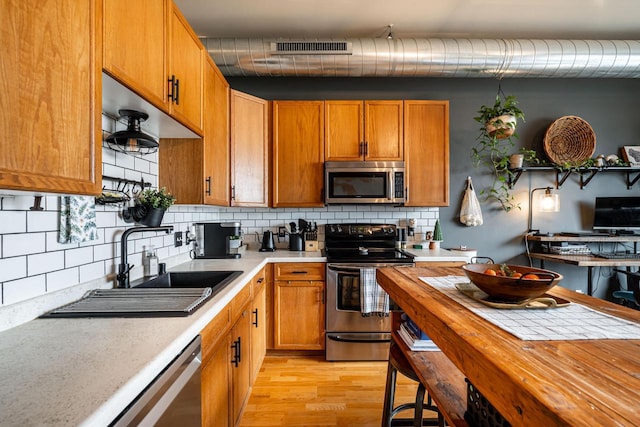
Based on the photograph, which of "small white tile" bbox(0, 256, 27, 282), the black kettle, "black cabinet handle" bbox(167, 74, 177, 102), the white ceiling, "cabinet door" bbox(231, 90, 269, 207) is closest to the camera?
"small white tile" bbox(0, 256, 27, 282)

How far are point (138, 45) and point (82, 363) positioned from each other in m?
1.19

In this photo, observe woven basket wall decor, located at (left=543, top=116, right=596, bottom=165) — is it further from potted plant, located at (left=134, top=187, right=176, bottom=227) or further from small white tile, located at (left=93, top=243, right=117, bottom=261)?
small white tile, located at (left=93, top=243, right=117, bottom=261)

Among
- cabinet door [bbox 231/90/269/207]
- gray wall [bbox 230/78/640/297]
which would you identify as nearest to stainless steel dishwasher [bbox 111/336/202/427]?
cabinet door [bbox 231/90/269/207]

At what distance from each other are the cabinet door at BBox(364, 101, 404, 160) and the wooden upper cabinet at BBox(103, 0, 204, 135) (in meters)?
1.59

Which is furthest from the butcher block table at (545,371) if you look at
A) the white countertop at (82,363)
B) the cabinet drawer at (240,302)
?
the cabinet drawer at (240,302)

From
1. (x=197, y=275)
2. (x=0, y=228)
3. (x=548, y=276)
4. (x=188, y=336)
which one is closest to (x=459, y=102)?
(x=548, y=276)

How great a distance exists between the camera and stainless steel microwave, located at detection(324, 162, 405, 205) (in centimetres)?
293

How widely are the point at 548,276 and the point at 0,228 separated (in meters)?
1.80

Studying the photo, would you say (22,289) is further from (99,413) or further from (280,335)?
(280,335)


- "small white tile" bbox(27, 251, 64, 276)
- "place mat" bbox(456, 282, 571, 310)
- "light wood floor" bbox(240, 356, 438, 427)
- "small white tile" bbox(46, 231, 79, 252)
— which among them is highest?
"small white tile" bbox(46, 231, 79, 252)

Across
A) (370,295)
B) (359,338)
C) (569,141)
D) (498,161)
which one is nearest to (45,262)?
(370,295)

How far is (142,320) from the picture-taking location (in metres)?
1.08

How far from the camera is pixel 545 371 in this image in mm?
584

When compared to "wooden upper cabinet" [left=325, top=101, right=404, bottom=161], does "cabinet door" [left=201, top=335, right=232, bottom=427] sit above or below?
below
